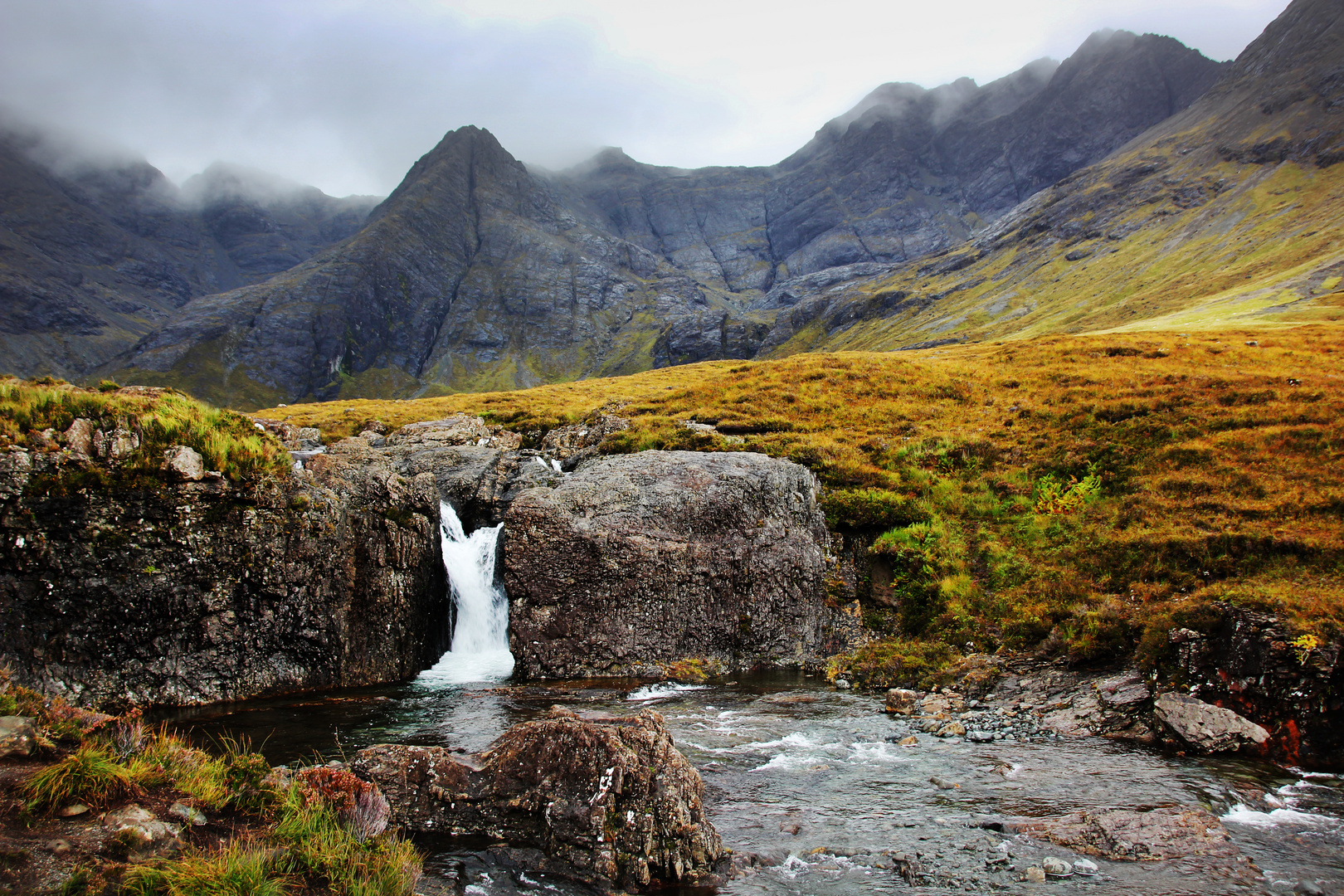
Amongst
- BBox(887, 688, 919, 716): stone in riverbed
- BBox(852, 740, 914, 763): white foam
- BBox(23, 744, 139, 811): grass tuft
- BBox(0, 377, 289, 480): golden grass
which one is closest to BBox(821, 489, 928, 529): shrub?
BBox(887, 688, 919, 716): stone in riverbed

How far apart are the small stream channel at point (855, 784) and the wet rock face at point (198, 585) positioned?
1.45 m

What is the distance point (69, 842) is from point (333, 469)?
17568mm

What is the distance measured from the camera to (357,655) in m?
20.5

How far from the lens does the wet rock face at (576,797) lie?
8.72 meters

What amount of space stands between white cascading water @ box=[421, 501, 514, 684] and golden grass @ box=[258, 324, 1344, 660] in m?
9.07

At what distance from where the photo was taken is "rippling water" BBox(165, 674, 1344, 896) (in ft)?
28.7

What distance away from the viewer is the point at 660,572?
72.2 feet

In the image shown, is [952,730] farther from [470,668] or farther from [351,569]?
[351,569]

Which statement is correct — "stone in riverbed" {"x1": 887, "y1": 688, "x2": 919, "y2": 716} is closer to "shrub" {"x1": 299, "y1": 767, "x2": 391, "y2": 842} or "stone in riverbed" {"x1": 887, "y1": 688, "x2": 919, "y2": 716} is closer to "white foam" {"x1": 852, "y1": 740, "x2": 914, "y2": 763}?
"white foam" {"x1": 852, "y1": 740, "x2": 914, "y2": 763}

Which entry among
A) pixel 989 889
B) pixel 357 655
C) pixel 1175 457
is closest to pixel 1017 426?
pixel 1175 457

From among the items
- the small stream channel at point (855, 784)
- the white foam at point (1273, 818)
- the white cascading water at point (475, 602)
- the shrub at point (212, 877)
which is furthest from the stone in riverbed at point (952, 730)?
the white cascading water at point (475, 602)

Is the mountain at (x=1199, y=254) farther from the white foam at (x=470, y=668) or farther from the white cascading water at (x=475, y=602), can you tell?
the white foam at (x=470, y=668)

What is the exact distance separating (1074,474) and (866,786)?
18.1 metres

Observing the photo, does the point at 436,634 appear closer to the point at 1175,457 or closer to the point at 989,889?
the point at 989,889
